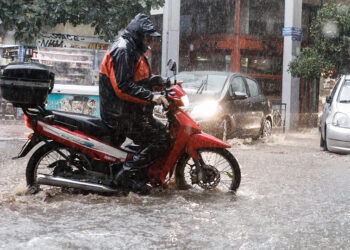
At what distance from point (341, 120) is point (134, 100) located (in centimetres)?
643

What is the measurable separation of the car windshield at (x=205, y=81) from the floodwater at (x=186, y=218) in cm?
480

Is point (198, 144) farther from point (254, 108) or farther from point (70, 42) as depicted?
point (70, 42)

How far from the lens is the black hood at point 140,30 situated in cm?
636

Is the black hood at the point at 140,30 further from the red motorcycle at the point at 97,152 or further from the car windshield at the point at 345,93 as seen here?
the car windshield at the point at 345,93

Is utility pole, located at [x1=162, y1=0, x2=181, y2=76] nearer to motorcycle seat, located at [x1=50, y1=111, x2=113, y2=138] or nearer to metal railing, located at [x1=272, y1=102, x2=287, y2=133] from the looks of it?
metal railing, located at [x1=272, y1=102, x2=287, y2=133]

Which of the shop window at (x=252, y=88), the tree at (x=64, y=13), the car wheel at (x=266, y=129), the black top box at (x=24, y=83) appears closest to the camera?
the black top box at (x=24, y=83)

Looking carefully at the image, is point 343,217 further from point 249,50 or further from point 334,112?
point 249,50

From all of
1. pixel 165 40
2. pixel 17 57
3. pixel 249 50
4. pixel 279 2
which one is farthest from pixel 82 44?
pixel 279 2

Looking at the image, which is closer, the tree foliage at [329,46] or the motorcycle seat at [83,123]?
the motorcycle seat at [83,123]

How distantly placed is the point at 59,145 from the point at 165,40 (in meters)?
17.5

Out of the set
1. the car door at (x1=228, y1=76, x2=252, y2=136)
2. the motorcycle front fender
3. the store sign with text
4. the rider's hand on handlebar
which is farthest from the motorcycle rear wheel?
the store sign with text

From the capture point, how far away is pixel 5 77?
6254mm

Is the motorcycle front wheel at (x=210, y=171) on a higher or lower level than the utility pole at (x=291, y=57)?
lower

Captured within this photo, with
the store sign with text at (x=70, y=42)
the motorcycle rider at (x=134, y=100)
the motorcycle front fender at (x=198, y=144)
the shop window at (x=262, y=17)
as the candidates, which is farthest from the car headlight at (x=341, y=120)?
the shop window at (x=262, y=17)
